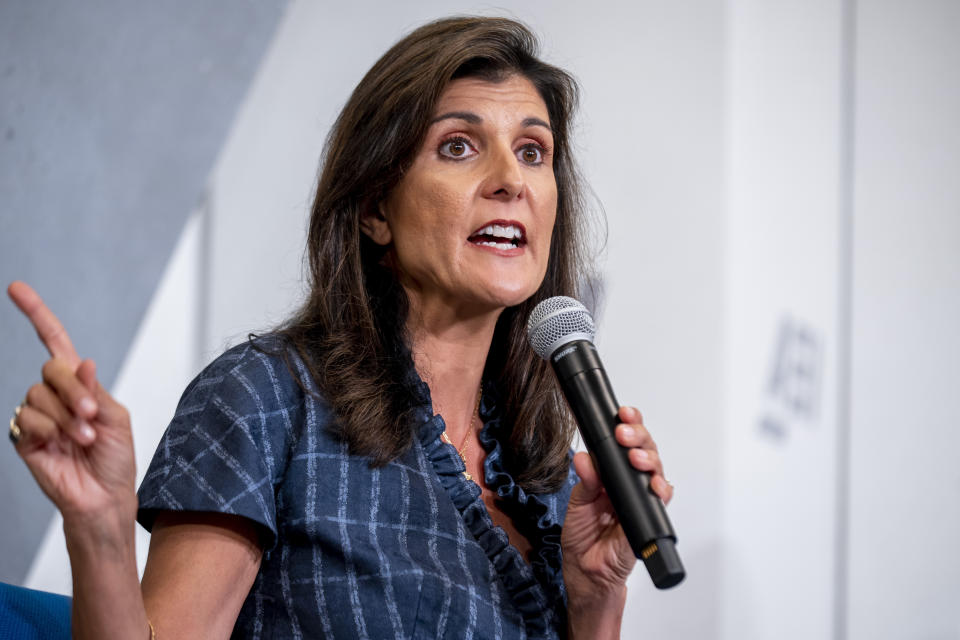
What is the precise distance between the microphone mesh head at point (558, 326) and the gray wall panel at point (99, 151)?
Answer: 138 cm

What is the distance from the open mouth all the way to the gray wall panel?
115 cm

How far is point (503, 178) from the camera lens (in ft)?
4.64

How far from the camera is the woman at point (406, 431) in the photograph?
1.16 metres

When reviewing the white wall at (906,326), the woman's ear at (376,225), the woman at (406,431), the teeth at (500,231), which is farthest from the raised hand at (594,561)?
the white wall at (906,326)

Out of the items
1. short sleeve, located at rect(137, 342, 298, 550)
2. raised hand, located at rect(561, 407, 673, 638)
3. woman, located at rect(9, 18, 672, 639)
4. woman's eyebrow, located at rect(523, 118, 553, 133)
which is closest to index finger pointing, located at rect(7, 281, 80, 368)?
woman, located at rect(9, 18, 672, 639)

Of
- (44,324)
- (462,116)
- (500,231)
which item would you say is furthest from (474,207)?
(44,324)

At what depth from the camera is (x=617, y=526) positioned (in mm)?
1310

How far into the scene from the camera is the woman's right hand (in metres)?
0.81

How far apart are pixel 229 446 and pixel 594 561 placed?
54 centimetres

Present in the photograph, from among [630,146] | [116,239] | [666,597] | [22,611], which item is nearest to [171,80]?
[116,239]

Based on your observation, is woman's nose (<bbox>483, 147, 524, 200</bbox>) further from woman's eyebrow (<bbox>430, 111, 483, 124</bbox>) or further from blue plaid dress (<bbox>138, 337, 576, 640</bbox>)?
blue plaid dress (<bbox>138, 337, 576, 640</bbox>)

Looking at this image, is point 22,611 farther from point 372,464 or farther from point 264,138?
point 264,138

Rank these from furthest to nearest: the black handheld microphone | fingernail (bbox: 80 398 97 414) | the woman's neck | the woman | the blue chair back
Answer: the woman's neck
the woman
the blue chair back
the black handheld microphone
fingernail (bbox: 80 398 97 414)

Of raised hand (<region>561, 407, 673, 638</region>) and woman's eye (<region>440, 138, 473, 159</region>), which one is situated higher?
woman's eye (<region>440, 138, 473, 159</region>)
